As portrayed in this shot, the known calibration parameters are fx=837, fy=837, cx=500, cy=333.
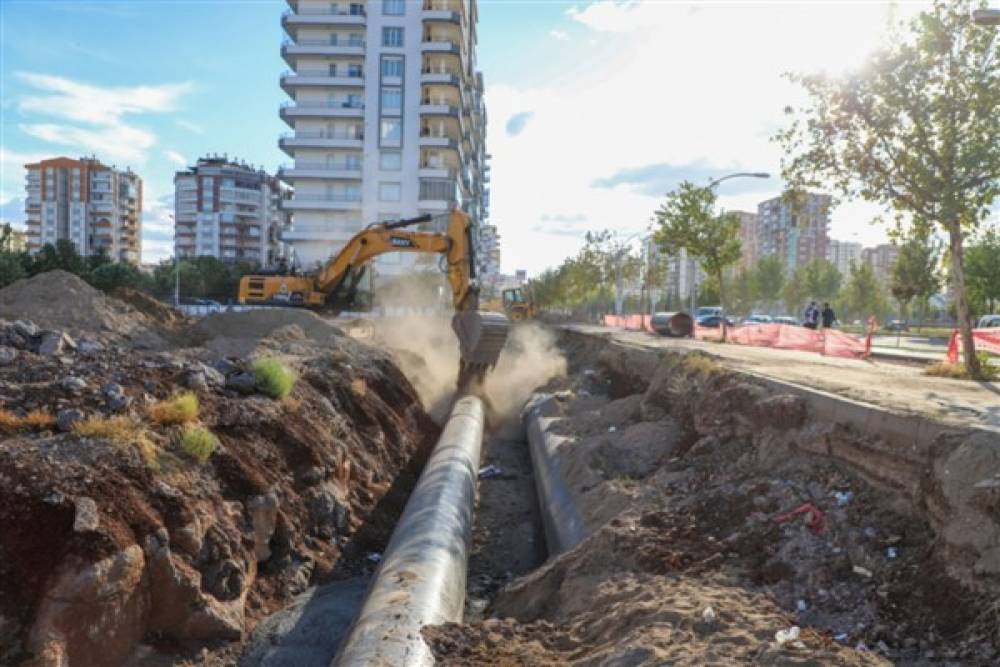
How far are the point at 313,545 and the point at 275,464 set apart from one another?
96 centimetres

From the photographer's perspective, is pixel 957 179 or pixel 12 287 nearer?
pixel 957 179

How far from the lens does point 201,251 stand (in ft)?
456

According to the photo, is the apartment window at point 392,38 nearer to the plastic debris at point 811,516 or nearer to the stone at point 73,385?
the stone at point 73,385

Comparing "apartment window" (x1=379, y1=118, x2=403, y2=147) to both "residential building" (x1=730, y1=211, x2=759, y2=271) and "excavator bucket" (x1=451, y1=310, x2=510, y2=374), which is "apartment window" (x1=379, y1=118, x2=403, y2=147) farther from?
"residential building" (x1=730, y1=211, x2=759, y2=271)

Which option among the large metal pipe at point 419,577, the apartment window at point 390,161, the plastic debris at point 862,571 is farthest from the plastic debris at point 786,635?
the apartment window at point 390,161

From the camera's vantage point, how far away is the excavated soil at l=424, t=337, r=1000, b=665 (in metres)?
4.94

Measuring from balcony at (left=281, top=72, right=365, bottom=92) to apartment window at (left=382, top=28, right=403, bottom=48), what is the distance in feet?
12.3

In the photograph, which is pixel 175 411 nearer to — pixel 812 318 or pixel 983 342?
pixel 983 342

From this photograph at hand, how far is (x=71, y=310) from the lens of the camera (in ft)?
49.2

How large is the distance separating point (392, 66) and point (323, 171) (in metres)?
10.8

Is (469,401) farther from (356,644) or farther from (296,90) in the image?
(296,90)

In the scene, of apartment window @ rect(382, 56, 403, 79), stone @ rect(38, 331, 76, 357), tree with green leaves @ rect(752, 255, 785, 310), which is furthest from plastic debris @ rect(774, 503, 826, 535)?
tree with green leaves @ rect(752, 255, 785, 310)

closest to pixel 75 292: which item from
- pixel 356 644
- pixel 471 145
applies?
pixel 356 644

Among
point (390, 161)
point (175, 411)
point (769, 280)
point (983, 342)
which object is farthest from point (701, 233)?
point (769, 280)
